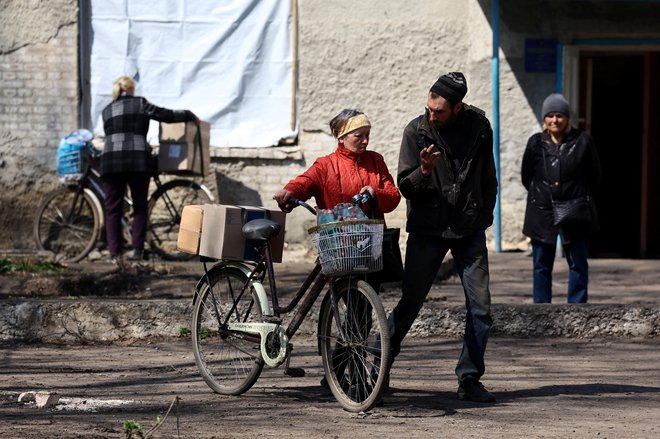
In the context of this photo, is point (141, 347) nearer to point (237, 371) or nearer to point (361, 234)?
point (237, 371)

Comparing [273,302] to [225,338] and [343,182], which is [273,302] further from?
[343,182]

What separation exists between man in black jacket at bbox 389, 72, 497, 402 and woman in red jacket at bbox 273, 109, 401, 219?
0.13 m

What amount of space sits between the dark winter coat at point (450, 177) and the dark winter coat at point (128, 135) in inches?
241

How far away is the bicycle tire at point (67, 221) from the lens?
1309cm

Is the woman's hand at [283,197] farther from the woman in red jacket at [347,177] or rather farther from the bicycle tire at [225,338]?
the bicycle tire at [225,338]

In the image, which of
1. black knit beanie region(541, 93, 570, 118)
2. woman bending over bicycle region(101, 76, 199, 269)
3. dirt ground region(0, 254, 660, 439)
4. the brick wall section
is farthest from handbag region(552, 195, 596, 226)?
the brick wall section

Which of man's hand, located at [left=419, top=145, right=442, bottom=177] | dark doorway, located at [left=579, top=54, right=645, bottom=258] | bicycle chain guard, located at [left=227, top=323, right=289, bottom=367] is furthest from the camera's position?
dark doorway, located at [left=579, top=54, right=645, bottom=258]

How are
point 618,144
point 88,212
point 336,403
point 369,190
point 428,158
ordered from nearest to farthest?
1. point 428,158
2. point 369,190
3. point 336,403
4. point 88,212
5. point 618,144

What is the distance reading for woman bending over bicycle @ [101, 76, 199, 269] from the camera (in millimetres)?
12227

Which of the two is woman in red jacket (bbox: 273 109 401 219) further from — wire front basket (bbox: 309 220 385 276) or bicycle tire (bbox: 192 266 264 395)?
bicycle tire (bbox: 192 266 264 395)

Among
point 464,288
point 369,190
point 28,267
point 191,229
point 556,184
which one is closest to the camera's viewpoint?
point 369,190

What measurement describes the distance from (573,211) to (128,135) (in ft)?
16.6

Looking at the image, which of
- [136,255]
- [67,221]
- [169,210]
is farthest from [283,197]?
[67,221]

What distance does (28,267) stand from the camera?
1156cm
